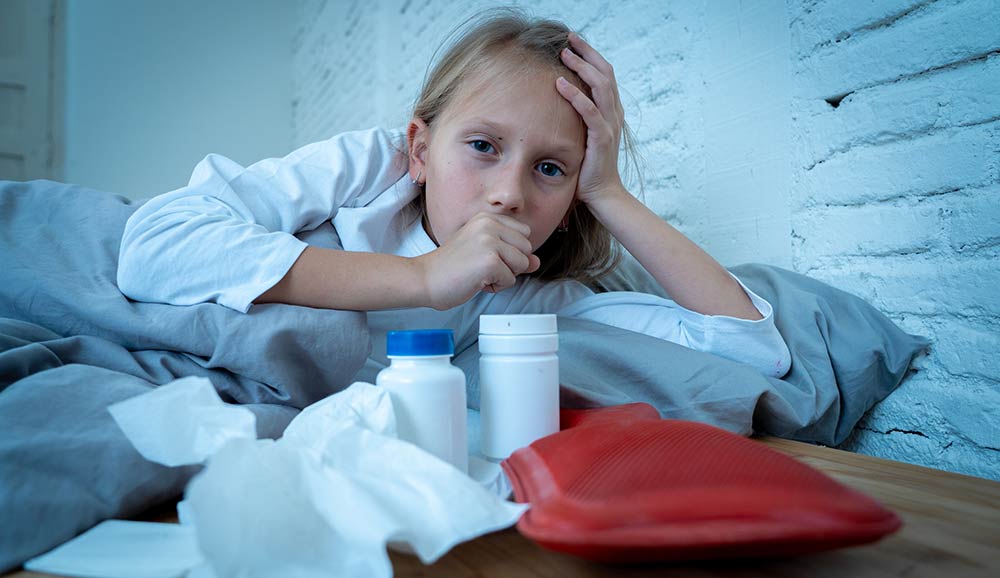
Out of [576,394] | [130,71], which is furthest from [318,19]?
[576,394]

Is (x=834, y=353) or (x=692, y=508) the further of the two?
(x=834, y=353)

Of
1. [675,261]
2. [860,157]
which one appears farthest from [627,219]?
[860,157]

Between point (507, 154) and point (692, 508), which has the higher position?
point (507, 154)

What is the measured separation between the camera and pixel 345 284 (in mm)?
700

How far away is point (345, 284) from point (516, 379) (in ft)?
0.83

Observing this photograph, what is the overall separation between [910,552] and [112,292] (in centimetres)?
81

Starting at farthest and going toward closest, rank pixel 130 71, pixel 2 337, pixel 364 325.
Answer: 1. pixel 130 71
2. pixel 364 325
3. pixel 2 337

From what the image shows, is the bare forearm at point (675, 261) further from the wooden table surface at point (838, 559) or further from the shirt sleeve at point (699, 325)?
the wooden table surface at point (838, 559)

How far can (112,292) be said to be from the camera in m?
0.73

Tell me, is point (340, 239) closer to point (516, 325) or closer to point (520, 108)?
point (520, 108)

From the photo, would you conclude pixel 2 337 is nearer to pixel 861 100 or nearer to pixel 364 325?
pixel 364 325

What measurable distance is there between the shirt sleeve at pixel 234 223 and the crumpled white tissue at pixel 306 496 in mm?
255

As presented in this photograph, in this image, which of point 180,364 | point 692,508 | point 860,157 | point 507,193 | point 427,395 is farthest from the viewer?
point 860,157

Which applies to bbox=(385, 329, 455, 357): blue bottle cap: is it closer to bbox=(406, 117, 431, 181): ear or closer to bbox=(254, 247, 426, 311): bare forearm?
bbox=(254, 247, 426, 311): bare forearm
